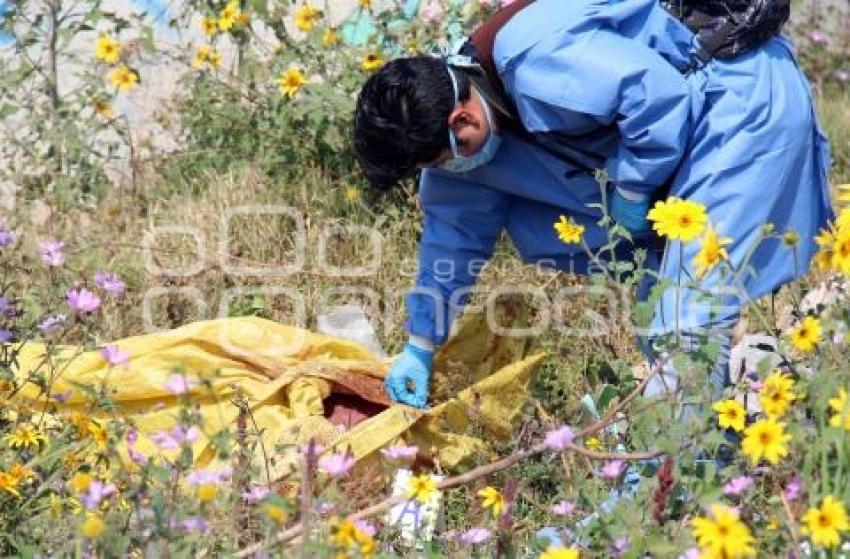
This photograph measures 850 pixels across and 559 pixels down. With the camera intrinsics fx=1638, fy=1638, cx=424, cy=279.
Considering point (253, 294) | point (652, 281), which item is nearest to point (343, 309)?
point (253, 294)

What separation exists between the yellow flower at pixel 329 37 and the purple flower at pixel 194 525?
7.29ft

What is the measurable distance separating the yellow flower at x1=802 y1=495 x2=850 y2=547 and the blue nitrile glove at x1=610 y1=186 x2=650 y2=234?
119 centimetres

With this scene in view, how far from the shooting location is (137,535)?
186 centimetres

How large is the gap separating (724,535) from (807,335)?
44 centimetres

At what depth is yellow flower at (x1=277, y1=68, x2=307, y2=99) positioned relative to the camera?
151 inches

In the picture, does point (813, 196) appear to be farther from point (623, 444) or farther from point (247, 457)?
point (247, 457)

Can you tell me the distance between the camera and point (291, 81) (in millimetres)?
3842

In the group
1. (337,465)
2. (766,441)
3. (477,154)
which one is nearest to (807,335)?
(766,441)

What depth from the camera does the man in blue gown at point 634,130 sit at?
2.72 metres

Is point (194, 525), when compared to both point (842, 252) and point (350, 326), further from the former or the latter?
point (350, 326)

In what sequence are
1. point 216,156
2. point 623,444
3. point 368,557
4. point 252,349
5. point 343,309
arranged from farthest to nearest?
point 216,156 → point 343,309 → point 252,349 → point 623,444 → point 368,557

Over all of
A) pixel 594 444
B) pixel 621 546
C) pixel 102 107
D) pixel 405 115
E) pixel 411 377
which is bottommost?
pixel 411 377

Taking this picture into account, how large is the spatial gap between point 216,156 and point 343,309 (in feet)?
2.26

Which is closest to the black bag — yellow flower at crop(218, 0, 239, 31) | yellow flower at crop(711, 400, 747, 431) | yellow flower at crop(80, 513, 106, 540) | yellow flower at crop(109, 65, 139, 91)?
yellow flower at crop(711, 400, 747, 431)
